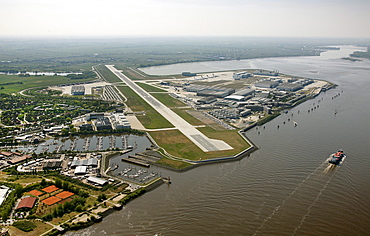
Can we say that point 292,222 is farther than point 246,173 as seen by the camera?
No

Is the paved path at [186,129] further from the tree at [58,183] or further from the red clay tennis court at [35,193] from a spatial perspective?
the red clay tennis court at [35,193]

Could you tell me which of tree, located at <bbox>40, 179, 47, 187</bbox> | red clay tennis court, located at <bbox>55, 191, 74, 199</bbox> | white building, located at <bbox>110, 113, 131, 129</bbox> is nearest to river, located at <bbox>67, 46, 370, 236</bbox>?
red clay tennis court, located at <bbox>55, 191, 74, 199</bbox>

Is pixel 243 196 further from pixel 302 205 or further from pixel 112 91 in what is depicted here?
pixel 112 91

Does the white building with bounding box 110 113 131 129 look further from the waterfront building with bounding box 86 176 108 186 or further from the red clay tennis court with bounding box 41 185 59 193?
the red clay tennis court with bounding box 41 185 59 193

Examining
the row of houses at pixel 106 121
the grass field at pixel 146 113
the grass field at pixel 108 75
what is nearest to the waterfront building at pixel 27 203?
the row of houses at pixel 106 121

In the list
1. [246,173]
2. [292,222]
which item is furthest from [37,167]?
[292,222]

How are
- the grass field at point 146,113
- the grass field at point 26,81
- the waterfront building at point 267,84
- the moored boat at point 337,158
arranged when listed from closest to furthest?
the moored boat at point 337,158 < the grass field at point 146,113 < the grass field at point 26,81 < the waterfront building at point 267,84

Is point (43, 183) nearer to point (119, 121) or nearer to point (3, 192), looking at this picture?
point (3, 192)

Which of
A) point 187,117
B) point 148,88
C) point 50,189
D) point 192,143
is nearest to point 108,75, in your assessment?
point 148,88
